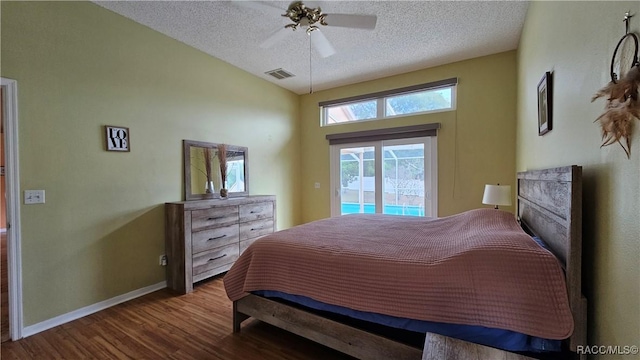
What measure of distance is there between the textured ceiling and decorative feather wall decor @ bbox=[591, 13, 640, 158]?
2107 mm

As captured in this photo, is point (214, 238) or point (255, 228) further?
point (255, 228)

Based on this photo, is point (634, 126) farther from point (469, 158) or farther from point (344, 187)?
point (344, 187)

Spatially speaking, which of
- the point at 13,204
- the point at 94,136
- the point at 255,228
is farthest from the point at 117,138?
the point at 255,228

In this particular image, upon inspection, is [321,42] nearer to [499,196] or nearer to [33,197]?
[499,196]

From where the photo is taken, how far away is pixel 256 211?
12.0 ft

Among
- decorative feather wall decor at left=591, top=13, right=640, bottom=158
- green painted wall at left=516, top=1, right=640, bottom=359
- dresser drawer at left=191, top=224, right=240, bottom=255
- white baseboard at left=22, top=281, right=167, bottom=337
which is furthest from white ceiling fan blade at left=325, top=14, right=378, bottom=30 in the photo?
white baseboard at left=22, top=281, right=167, bottom=337

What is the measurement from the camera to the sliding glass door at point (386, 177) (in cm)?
405

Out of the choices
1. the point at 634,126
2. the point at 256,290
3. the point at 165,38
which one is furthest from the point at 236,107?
the point at 634,126

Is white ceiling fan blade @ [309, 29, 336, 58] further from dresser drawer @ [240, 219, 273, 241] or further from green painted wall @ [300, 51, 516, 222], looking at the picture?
dresser drawer @ [240, 219, 273, 241]

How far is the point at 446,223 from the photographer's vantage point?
237cm

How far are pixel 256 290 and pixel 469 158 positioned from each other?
3.41 meters

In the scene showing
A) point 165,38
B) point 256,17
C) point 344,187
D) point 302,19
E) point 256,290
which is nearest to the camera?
point 256,290

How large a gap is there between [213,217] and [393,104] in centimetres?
327

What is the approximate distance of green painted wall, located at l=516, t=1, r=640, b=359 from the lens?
0.85 meters
